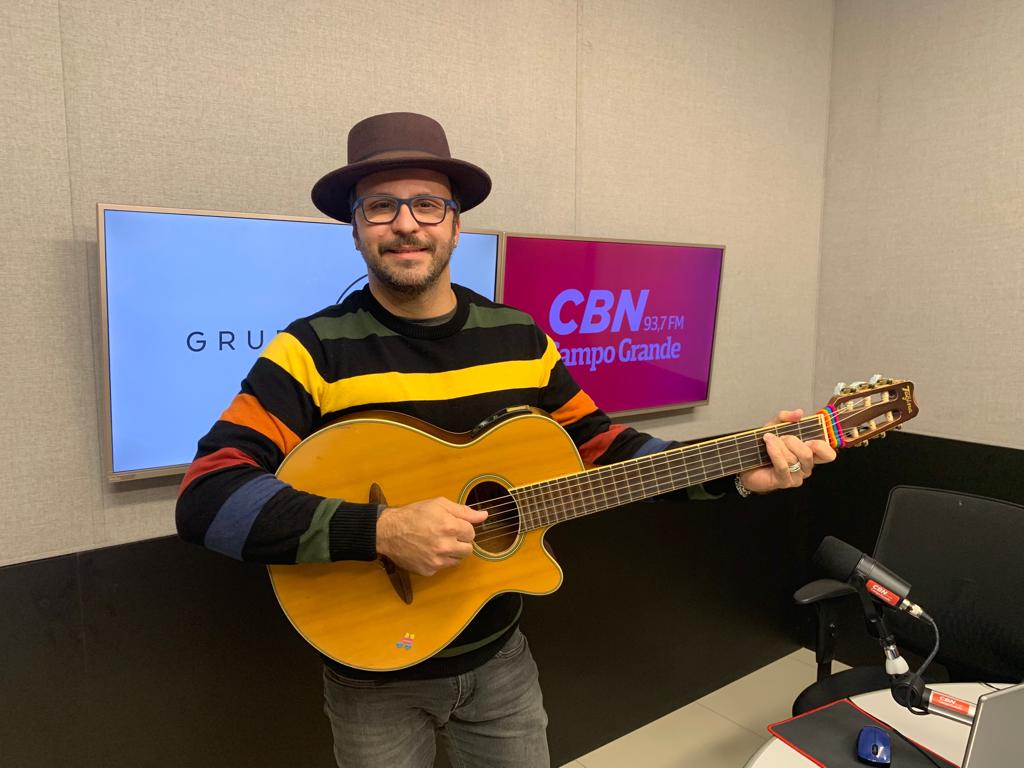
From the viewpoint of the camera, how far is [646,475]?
1.48m

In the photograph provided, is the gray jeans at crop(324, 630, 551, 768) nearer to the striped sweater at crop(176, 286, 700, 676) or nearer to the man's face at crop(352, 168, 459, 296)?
the striped sweater at crop(176, 286, 700, 676)

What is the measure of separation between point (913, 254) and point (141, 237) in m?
2.91

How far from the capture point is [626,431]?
1654 millimetres

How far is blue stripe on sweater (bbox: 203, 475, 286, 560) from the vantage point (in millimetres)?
1167

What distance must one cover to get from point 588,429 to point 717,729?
6.33ft

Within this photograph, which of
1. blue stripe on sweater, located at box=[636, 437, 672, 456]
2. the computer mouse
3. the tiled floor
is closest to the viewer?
the computer mouse

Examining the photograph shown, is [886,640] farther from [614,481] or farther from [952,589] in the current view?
[952,589]

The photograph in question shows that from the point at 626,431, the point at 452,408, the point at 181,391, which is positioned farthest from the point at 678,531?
the point at 181,391

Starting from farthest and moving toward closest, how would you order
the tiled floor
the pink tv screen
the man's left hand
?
the tiled floor < the pink tv screen < the man's left hand

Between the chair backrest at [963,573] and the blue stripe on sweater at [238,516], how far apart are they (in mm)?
1825

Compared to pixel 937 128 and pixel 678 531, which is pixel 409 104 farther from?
pixel 937 128

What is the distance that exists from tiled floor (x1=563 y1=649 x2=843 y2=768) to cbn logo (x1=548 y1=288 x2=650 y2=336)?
1.61 metres

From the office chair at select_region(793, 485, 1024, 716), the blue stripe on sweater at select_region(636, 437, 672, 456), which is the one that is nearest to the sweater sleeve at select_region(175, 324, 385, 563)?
the blue stripe on sweater at select_region(636, 437, 672, 456)

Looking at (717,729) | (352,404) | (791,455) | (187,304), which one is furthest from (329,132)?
(717,729)
